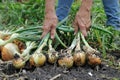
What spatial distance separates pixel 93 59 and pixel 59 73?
0.30 meters

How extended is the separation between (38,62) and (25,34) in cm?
41

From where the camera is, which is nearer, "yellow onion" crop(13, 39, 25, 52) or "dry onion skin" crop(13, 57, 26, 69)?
"dry onion skin" crop(13, 57, 26, 69)

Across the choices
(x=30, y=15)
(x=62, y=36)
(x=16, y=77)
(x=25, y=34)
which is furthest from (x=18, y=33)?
(x=30, y=15)

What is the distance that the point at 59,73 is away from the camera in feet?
8.05

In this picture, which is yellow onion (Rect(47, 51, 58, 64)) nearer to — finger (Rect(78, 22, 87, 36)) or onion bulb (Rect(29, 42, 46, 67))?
onion bulb (Rect(29, 42, 46, 67))

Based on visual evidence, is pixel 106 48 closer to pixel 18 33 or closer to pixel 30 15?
pixel 18 33

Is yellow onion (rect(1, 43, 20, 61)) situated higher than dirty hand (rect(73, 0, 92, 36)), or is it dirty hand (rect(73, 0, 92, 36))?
dirty hand (rect(73, 0, 92, 36))

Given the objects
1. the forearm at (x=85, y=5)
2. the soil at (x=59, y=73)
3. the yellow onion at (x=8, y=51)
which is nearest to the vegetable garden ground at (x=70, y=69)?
the soil at (x=59, y=73)

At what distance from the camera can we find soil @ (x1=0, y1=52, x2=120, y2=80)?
94.3 inches

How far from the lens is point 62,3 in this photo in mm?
3980

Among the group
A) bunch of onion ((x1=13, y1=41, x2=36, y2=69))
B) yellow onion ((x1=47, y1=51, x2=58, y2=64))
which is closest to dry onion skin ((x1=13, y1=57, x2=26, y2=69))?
bunch of onion ((x1=13, y1=41, x2=36, y2=69))

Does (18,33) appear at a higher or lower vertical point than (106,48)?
higher

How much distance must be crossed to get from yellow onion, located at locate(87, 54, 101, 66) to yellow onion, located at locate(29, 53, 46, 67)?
0.31 metres

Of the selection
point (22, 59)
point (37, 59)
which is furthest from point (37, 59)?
point (22, 59)
